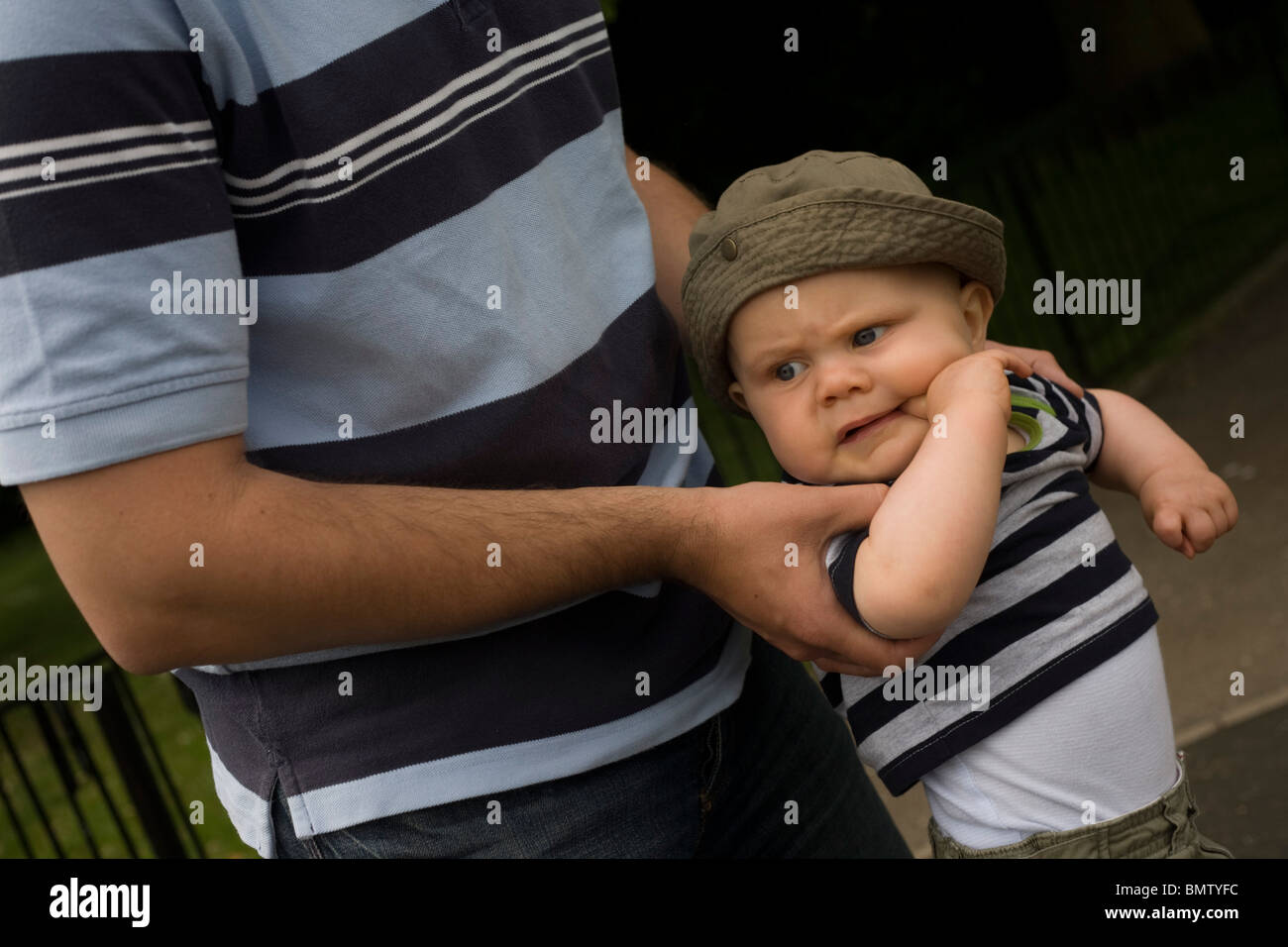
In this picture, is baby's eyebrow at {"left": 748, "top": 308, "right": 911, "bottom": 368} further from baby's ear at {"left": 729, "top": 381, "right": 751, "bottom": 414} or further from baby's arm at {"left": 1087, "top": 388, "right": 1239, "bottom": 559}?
baby's arm at {"left": 1087, "top": 388, "right": 1239, "bottom": 559}

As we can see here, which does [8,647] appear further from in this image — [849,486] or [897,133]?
[897,133]

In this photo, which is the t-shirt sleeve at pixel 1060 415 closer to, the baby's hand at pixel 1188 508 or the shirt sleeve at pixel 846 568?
the baby's hand at pixel 1188 508

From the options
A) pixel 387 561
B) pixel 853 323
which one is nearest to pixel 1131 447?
pixel 853 323

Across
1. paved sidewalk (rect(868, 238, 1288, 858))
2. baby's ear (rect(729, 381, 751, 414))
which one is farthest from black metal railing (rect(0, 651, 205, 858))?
baby's ear (rect(729, 381, 751, 414))

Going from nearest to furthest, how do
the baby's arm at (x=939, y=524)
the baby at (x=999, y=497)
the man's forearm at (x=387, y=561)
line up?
the man's forearm at (x=387, y=561) < the baby's arm at (x=939, y=524) < the baby at (x=999, y=497)

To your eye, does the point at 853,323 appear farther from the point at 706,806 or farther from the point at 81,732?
the point at 81,732

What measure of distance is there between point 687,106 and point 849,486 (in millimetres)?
6453

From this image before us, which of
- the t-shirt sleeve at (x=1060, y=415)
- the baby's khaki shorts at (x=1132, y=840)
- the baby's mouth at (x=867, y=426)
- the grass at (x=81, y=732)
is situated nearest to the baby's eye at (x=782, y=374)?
the baby's mouth at (x=867, y=426)

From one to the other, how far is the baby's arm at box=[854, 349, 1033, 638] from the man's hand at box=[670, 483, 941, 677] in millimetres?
49

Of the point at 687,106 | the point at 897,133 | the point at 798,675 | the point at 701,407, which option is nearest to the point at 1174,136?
the point at 897,133

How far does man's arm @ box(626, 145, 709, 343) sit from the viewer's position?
2213 mm

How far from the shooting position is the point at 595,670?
1.79m

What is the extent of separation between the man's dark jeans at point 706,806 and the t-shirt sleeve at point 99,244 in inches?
23.9

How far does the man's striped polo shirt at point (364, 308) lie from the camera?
1298 mm
